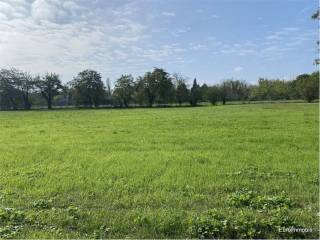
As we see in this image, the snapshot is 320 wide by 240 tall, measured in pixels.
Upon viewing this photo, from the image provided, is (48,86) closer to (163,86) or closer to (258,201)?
(163,86)

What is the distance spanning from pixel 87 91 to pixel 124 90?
12441 millimetres

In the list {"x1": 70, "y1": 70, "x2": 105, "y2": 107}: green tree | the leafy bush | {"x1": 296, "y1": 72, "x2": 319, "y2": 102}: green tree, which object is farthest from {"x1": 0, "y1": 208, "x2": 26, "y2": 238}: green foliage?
{"x1": 70, "y1": 70, "x2": 105, "y2": 107}: green tree

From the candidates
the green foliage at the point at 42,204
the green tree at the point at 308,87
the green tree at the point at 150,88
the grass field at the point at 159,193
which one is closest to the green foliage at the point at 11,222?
the grass field at the point at 159,193

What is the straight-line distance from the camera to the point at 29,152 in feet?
50.1

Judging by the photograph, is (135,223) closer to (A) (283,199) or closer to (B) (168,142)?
(A) (283,199)

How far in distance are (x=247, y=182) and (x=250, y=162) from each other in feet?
9.68

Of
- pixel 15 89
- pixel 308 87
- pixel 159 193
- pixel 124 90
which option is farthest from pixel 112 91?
pixel 159 193

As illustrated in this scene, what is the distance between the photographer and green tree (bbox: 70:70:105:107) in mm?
121062

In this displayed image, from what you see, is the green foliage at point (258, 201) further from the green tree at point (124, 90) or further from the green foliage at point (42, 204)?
the green tree at point (124, 90)

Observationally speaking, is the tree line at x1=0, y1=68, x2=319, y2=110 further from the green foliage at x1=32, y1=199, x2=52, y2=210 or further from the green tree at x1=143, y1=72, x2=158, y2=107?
the green foliage at x1=32, y1=199, x2=52, y2=210

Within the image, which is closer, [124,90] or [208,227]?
[208,227]

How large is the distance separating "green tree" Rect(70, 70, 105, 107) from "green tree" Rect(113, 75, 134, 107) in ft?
19.1

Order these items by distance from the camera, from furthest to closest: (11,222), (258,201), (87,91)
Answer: (87,91)
(258,201)
(11,222)

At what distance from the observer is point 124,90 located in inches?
4707
